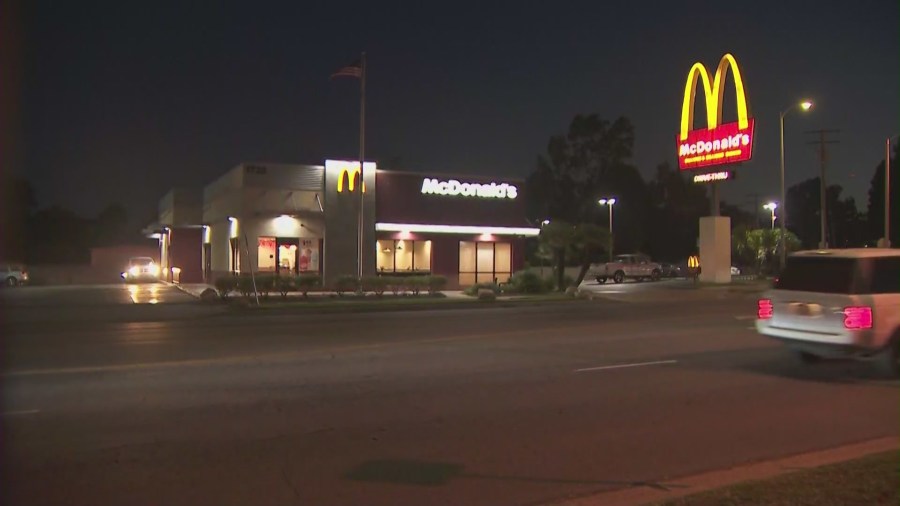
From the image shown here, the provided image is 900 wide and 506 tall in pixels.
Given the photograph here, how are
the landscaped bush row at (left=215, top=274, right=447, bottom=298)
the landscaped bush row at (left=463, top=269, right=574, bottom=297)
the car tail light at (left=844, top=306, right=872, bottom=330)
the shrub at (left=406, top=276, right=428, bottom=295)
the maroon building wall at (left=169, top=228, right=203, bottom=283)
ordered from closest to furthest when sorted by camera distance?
the car tail light at (left=844, top=306, right=872, bottom=330), the landscaped bush row at (left=215, top=274, right=447, bottom=298), the shrub at (left=406, top=276, right=428, bottom=295), the landscaped bush row at (left=463, top=269, right=574, bottom=297), the maroon building wall at (left=169, top=228, right=203, bottom=283)

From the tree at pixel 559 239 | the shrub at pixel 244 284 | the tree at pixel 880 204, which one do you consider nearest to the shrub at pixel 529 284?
the tree at pixel 559 239

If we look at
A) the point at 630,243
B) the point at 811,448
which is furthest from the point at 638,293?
the point at 630,243

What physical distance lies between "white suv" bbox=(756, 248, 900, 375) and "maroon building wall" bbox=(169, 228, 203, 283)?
134ft

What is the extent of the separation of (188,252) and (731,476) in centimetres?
4499

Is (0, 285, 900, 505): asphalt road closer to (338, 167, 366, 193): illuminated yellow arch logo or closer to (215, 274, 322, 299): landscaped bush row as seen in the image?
(215, 274, 322, 299): landscaped bush row

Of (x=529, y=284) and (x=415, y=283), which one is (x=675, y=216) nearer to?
(x=529, y=284)

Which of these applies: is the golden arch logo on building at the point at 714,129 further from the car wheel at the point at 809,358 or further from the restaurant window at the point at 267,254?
the car wheel at the point at 809,358

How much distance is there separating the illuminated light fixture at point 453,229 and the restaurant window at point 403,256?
824 millimetres

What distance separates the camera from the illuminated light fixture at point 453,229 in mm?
38844

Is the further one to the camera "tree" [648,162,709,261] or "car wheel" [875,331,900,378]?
"tree" [648,162,709,261]

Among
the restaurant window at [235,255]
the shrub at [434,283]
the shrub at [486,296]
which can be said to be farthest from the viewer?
the restaurant window at [235,255]

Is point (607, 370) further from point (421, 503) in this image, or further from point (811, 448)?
point (421, 503)

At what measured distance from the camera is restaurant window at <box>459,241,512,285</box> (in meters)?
41.2

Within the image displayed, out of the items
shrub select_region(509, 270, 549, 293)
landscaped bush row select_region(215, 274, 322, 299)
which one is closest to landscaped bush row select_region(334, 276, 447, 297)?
landscaped bush row select_region(215, 274, 322, 299)
